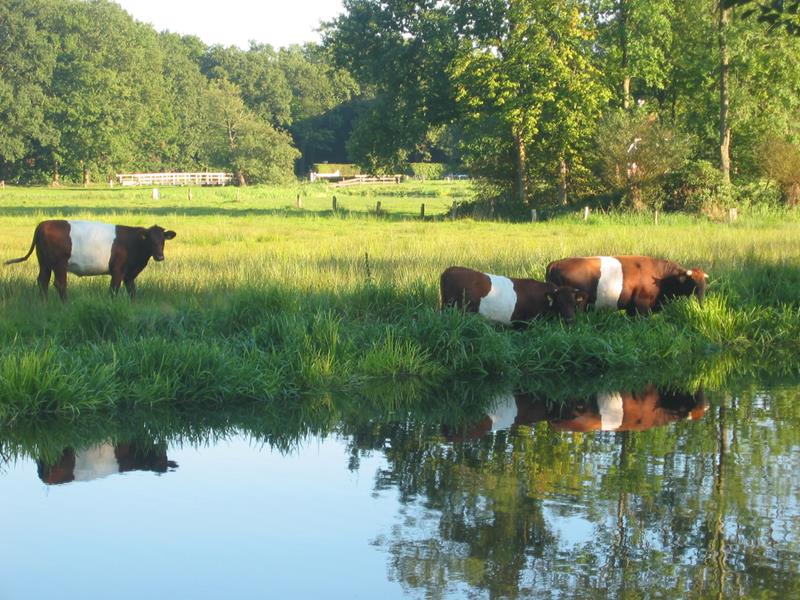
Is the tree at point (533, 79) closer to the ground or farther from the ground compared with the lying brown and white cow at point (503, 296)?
farther from the ground

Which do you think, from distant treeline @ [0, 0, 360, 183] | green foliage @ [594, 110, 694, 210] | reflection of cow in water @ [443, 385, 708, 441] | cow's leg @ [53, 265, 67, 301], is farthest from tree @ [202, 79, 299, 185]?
reflection of cow in water @ [443, 385, 708, 441]

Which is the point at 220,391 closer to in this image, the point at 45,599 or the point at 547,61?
the point at 45,599

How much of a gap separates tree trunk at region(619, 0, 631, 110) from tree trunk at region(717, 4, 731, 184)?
3418 millimetres

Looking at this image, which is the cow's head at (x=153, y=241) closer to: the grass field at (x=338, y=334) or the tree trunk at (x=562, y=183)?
the grass field at (x=338, y=334)

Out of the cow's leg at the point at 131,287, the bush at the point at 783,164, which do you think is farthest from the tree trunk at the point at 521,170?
the cow's leg at the point at 131,287

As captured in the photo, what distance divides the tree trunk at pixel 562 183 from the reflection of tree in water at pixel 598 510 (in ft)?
101

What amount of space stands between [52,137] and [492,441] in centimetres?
7898

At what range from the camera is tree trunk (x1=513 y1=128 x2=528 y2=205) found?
133 ft

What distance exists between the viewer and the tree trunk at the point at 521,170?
40500mm

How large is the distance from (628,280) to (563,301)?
4.86 feet

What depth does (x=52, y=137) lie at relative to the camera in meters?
82.1

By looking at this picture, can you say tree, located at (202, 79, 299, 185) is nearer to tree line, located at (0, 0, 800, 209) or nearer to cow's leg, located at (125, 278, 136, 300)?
tree line, located at (0, 0, 800, 209)

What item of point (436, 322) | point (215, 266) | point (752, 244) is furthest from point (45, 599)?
point (752, 244)

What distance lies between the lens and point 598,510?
24.6 ft
